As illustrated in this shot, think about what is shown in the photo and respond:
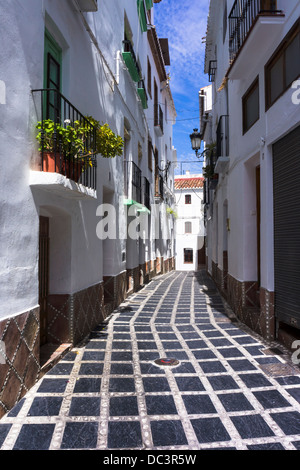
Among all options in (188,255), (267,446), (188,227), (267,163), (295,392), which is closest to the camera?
(267,446)

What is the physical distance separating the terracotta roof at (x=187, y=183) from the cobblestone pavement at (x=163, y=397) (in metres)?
25.5

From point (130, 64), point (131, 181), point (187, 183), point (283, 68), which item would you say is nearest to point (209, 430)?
point (283, 68)

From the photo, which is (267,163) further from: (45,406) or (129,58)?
(129,58)

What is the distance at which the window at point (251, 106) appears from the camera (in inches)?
271

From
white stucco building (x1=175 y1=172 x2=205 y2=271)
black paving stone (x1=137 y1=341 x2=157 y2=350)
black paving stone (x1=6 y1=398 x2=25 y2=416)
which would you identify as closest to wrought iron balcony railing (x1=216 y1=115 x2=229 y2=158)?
black paving stone (x1=137 y1=341 x2=157 y2=350)

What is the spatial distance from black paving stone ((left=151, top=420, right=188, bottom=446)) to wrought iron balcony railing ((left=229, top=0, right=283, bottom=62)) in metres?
5.82

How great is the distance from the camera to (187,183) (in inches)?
1244

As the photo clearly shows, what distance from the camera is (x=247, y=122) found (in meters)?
7.58

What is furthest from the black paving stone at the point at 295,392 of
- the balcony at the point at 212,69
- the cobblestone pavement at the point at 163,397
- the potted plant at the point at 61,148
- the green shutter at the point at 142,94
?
the balcony at the point at 212,69

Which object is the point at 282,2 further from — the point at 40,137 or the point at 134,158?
the point at 134,158

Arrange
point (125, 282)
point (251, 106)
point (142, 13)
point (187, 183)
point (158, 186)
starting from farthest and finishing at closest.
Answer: point (187, 183), point (158, 186), point (142, 13), point (125, 282), point (251, 106)

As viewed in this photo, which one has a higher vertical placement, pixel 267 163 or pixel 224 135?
pixel 224 135

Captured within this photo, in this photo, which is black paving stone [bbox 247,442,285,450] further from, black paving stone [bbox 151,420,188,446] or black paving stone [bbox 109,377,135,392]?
black paving stone [bbox 109,377,135,392]

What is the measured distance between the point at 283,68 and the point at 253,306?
15.0 feet
